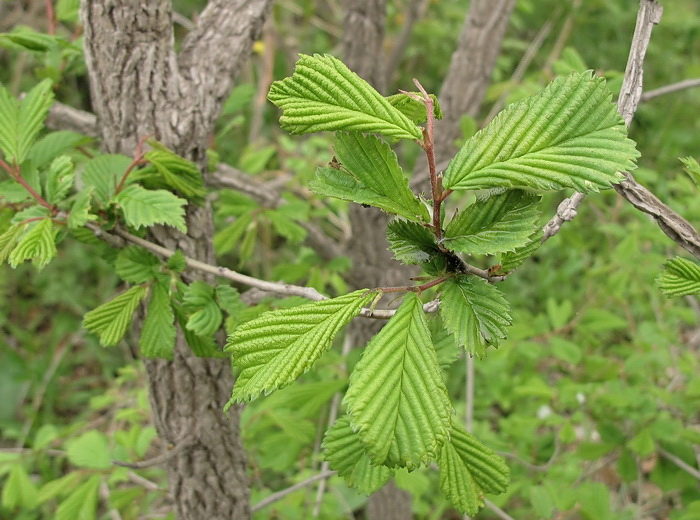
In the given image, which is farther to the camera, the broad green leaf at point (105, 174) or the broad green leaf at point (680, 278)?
the broad green leaf at point (105, 174)

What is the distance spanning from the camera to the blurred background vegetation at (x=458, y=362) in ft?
4.53

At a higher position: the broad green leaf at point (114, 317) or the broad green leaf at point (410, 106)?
the broad green leaf at point (410, 106)

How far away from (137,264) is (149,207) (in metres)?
0.11

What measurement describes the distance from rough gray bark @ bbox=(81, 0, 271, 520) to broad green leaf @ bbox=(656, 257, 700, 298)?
0.73 m

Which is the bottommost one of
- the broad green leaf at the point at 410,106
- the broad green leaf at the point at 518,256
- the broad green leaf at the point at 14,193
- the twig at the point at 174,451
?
the twig at the point at 174,451

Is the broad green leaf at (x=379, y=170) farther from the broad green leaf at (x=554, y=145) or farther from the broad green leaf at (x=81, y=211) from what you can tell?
the broad green leaf at (x=81, y=211)

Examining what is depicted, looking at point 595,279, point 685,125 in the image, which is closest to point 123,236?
point 595,279

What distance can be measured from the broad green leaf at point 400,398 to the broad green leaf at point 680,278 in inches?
11.6

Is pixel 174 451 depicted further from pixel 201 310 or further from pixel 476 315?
pixel 476 315

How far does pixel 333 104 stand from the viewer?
54 cm

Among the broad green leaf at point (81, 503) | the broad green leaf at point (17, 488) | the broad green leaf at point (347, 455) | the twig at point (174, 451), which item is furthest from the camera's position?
the broad green leaf at point (17, 488)

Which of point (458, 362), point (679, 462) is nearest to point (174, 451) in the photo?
point (679, 462)

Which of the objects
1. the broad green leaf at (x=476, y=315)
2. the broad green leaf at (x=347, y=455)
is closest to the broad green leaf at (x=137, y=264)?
the broad green leaf at (x=347, y=455)

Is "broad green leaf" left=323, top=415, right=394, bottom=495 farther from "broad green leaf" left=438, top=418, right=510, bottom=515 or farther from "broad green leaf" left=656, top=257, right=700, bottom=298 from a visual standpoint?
"broad green leaf" left=656, top=257, right=700, bottom=298
